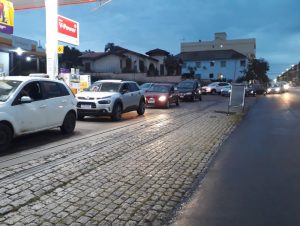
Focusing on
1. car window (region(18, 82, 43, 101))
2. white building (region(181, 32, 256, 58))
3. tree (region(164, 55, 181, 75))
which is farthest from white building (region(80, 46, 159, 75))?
white building (region(181, 32, 256, 58))

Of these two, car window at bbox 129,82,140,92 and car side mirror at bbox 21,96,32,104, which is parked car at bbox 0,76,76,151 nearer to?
car side mirror at bbox 21,96,32,104

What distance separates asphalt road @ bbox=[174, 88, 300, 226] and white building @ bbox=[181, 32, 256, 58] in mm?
120584

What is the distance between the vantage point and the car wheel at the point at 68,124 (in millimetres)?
11531

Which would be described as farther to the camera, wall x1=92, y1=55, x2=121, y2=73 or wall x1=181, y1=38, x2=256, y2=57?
wall x1=181, y1=38, x2=256, y2=57

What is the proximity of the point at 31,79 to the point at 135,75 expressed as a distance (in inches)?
1948

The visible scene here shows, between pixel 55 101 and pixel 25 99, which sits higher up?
pixel 25 99

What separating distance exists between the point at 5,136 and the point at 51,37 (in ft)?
33.0

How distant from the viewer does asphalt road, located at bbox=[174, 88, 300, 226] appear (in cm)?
498

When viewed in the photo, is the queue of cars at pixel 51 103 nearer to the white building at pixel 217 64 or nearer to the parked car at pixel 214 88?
the parked car at pixel 214 88

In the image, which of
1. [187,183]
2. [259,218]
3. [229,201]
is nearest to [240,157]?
[187,183]

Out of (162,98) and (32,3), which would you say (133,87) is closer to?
(162,98)

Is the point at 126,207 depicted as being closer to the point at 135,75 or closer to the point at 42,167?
the point at 42,167

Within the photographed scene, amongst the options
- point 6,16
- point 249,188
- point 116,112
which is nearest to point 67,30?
point 6,16

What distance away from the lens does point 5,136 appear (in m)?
8.77
